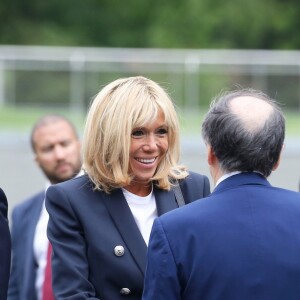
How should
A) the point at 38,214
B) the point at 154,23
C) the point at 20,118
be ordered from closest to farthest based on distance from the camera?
the point at 38,214 < the point at 20,118 < the point at 154,23

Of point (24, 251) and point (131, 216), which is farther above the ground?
point (131, 216)

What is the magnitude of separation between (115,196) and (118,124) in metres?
0.34

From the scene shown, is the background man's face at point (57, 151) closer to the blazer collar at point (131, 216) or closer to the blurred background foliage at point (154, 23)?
the blazer collar at point (131, 216)

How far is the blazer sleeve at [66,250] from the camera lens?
4.78m

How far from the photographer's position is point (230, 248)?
13.4 feet

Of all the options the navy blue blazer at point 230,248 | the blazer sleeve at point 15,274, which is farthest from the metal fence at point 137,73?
the navy blue blazer at point 230,248

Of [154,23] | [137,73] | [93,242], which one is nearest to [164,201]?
[93,242]

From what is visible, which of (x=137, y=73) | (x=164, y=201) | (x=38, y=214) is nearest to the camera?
(x=164, y=201)

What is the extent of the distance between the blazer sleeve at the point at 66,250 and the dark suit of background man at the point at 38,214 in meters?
1.58

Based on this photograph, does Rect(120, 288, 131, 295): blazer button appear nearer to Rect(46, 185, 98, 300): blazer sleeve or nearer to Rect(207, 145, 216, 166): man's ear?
Rect(46, 185, 98, 300): blazer sleeve

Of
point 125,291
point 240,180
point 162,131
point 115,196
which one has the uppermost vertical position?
point 162,131

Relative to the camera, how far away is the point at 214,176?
4.29 m

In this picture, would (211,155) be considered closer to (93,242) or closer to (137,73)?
(93,242)

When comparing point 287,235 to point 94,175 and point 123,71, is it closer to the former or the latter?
point 94,175
